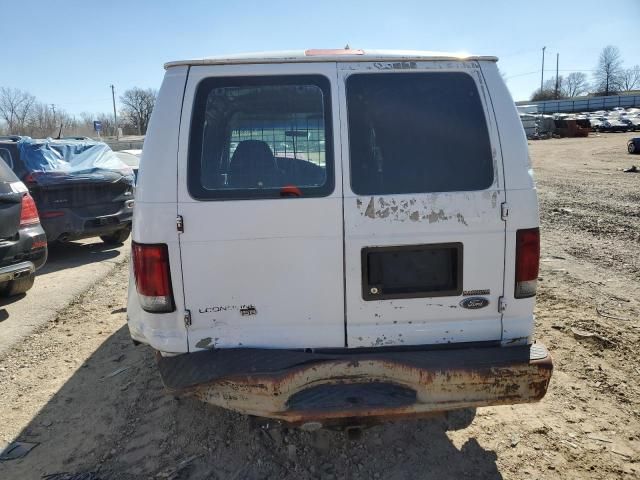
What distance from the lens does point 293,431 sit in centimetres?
299

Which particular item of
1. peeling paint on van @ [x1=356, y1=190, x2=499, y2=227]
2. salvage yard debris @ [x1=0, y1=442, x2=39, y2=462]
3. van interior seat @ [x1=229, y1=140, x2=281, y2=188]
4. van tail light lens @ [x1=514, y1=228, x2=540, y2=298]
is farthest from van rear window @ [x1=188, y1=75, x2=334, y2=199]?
salvage yard debris @ [x1=0, y1=442, x2=39, y2=462]

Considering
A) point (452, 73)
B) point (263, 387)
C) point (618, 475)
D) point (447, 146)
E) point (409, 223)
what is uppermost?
point (452, 73)

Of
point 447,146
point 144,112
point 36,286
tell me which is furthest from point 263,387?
point 144,112

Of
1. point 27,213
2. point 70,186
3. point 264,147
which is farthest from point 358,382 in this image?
point 70,186

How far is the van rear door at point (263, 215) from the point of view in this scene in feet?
7.67

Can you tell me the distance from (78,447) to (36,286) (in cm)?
407

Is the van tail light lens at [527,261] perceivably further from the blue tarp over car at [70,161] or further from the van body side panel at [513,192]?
the blue tarp over car at [70,161]

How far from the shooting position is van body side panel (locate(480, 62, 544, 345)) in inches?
94.2

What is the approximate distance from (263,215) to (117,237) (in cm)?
717

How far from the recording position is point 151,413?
10.8 ft

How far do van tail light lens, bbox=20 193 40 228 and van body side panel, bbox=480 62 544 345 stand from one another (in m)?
5.06

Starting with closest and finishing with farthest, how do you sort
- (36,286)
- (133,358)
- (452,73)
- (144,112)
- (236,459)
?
(452,73) < (236,459) < (133,358) < (36,286) < (144,112)

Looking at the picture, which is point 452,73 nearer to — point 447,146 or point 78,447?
point 447,146

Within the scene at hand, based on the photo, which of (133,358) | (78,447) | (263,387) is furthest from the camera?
(133,358)
